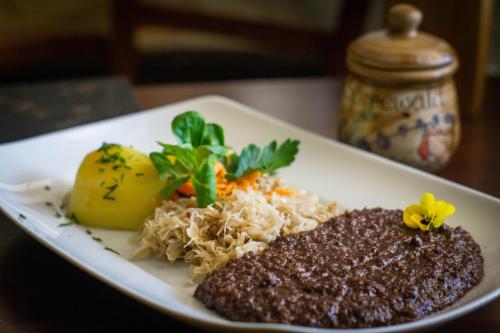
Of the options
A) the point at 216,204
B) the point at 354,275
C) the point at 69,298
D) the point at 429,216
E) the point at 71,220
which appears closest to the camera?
the point at 354,275

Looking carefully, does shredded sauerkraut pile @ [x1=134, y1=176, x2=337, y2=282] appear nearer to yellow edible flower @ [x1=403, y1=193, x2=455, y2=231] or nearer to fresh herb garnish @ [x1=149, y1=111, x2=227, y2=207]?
fresh herb garnish @ [x1=149, y1=111, x2=227, y2=207]

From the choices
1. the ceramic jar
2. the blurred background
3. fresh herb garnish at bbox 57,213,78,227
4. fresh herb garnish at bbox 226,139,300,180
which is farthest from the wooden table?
the blurred background

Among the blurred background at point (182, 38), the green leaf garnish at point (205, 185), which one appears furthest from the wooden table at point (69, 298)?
the blurred background at point (182, 38)

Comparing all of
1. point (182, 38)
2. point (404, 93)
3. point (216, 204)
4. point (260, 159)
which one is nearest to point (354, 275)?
point (216, 204)

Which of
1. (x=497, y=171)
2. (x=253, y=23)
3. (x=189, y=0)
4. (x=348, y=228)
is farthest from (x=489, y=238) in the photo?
(x=189, y=0)

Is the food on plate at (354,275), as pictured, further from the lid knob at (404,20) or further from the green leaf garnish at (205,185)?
the lid knob at (404,20)

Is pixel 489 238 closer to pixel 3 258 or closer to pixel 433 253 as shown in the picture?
pixel 433 253

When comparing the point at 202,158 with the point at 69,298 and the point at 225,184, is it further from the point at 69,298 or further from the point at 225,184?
the point at 69,298
